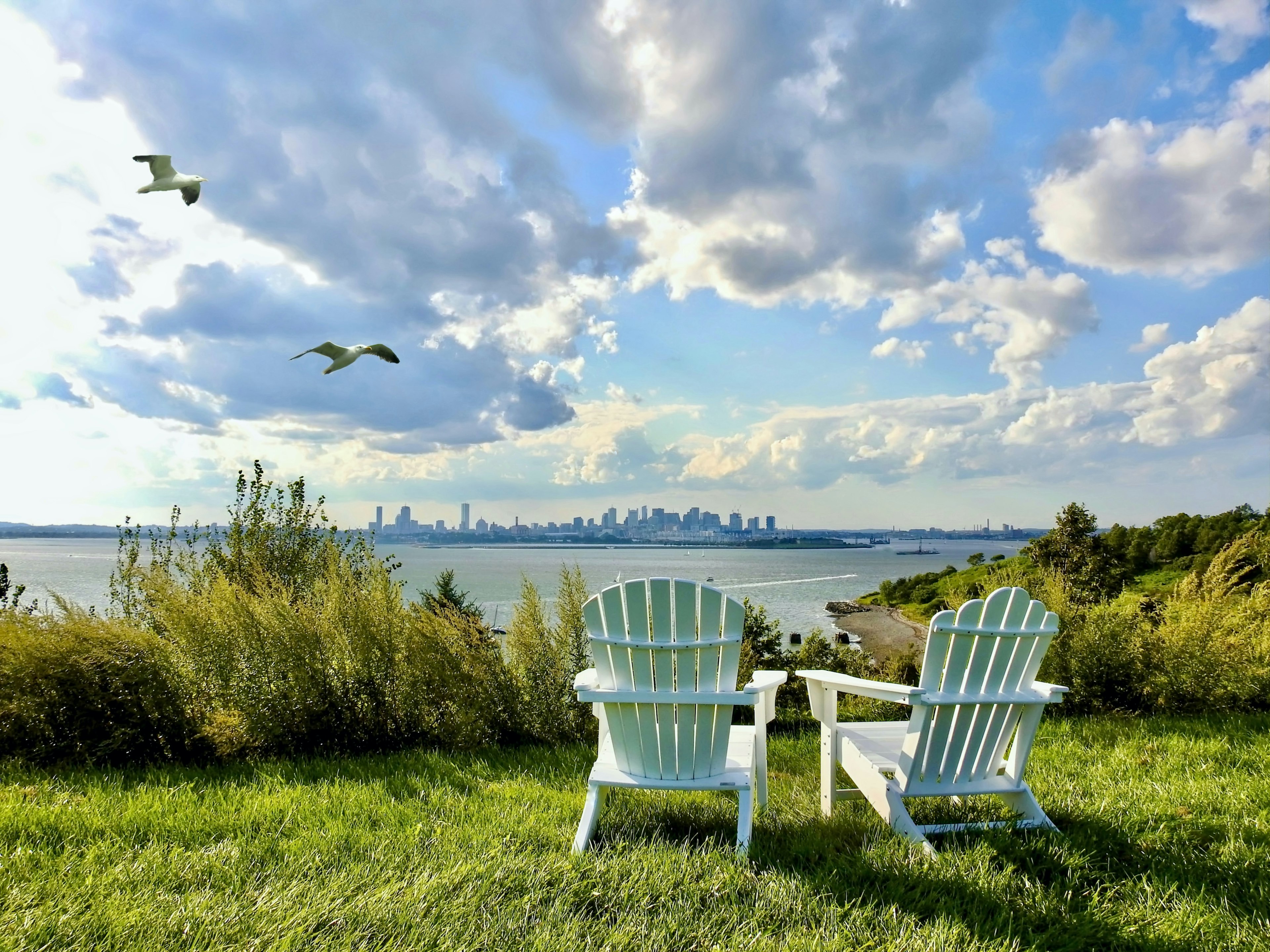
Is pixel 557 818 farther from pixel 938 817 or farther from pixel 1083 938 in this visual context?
pixel 1083 938

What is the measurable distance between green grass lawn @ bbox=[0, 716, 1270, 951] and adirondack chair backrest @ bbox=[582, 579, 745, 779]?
289mm

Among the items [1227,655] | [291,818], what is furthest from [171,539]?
[1227,655]

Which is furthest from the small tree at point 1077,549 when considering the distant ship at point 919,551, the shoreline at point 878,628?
the distant ship at point 919,551

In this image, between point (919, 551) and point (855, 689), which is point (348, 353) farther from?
point (919, 551)

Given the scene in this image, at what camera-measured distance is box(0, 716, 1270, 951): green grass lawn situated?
2053 millimetres

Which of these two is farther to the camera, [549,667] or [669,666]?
[549,667]

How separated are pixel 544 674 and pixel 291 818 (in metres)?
→ 1.97

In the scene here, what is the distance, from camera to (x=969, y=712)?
2.85m

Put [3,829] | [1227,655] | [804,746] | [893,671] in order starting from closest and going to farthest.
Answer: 1. [3,829]
2. [804,746]
3. [1227,655]
4. [893,671]

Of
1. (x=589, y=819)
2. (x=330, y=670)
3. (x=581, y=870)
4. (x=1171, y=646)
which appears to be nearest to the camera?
(x=581, y=870)

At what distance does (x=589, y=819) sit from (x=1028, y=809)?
70.3 inches

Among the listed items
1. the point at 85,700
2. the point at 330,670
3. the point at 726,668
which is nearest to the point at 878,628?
the point at 330,670

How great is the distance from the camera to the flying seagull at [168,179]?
15.6 feet

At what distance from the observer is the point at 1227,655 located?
207 inches
